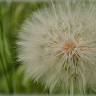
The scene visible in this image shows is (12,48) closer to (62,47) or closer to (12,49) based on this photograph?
(12,49)

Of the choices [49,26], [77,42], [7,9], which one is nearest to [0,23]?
[7,9]

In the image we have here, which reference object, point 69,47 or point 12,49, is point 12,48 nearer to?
point 12,49

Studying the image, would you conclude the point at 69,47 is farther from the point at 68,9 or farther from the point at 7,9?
the point at 7,9

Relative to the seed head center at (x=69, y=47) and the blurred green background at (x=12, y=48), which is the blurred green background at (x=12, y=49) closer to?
the blurred green background at (x=12, y=48)

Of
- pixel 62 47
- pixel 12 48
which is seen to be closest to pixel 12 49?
pixel 12 48

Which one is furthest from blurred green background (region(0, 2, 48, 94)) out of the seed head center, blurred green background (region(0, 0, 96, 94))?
the seed head center

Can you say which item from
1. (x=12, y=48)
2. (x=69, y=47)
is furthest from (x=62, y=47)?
(x=12, y=48)
